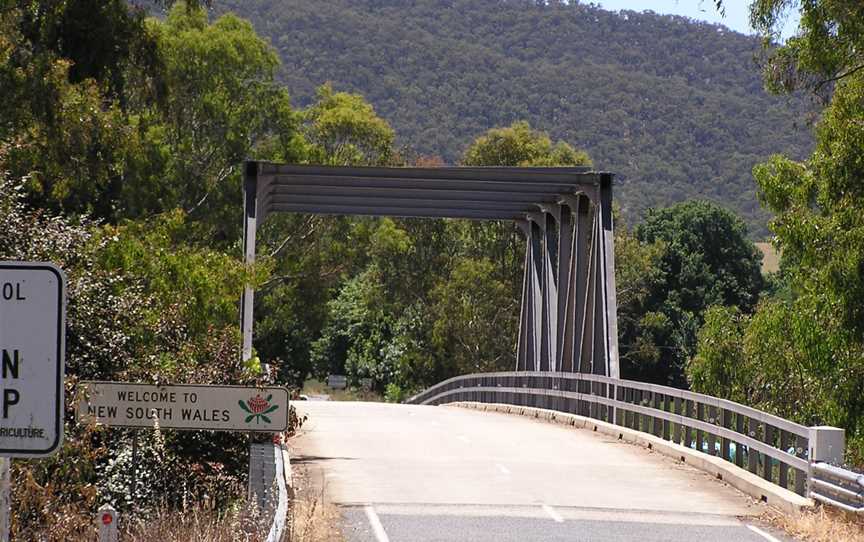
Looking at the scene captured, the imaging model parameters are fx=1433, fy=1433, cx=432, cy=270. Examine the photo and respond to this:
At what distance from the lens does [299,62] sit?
187625 millimetres

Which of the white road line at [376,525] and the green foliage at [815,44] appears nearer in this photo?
the white road line at [376,525]

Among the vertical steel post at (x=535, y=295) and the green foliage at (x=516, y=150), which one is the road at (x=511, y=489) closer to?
the vertical steel post at (x=535, y=295)

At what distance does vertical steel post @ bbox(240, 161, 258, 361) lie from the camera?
29.0m

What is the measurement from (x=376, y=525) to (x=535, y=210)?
2459cm

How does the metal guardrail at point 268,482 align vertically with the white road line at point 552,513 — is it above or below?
above

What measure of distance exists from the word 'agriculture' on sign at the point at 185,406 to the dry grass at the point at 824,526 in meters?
4.96

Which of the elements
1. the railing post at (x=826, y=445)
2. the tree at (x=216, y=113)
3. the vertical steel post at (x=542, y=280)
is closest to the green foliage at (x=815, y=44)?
the railing post at (x=826, y=445)

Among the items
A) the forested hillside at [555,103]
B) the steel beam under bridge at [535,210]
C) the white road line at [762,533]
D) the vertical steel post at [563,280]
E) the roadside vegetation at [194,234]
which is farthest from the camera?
the forested hillside at [555,103]


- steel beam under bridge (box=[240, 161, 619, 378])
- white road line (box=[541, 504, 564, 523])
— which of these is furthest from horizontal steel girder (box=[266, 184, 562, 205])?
white road line (box=[541, 504, 564, 523])

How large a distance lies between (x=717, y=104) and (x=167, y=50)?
463ft

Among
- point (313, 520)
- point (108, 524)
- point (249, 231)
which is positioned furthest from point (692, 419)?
point (249, 231)

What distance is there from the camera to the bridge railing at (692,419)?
14.7m

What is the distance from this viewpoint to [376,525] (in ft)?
44.2

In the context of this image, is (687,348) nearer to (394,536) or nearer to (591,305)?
(591,305)
